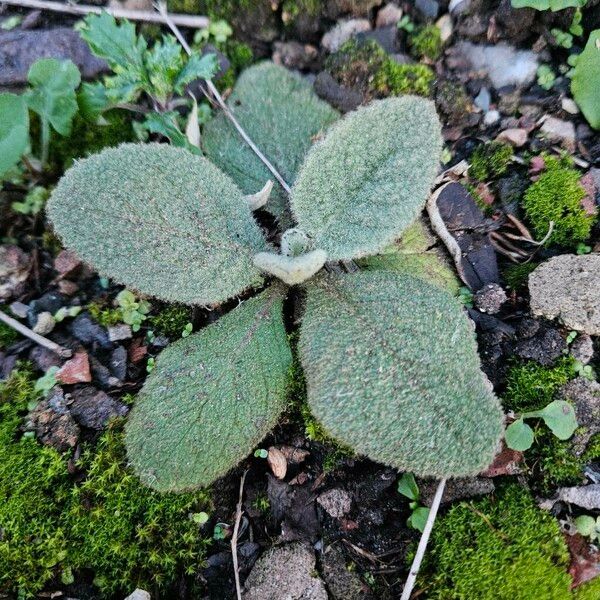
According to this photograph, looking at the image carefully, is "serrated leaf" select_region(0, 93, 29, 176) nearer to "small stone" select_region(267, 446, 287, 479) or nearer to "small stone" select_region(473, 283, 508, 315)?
"small stone" select_region(267, 446, 287, 479)

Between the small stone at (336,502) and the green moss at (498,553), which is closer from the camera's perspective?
the green moss at (498,553)

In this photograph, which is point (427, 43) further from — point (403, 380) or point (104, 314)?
point (104, 314)

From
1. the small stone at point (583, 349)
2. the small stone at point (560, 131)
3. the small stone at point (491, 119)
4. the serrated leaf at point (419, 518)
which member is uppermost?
the small stone at point (491, 119)

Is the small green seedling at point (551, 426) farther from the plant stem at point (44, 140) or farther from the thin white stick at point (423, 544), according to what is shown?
the plant stem at point (44, 140)

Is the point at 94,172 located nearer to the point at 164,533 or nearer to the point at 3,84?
the point at 3,84

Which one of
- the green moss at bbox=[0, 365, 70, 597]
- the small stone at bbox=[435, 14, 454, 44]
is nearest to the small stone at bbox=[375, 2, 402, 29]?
the small stone at bbox=[435, 14, 454, 44]

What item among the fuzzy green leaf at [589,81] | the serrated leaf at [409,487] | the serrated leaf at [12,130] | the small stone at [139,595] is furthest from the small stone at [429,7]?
the small stone at [139,595]

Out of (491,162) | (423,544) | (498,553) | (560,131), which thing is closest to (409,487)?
(423,544)
